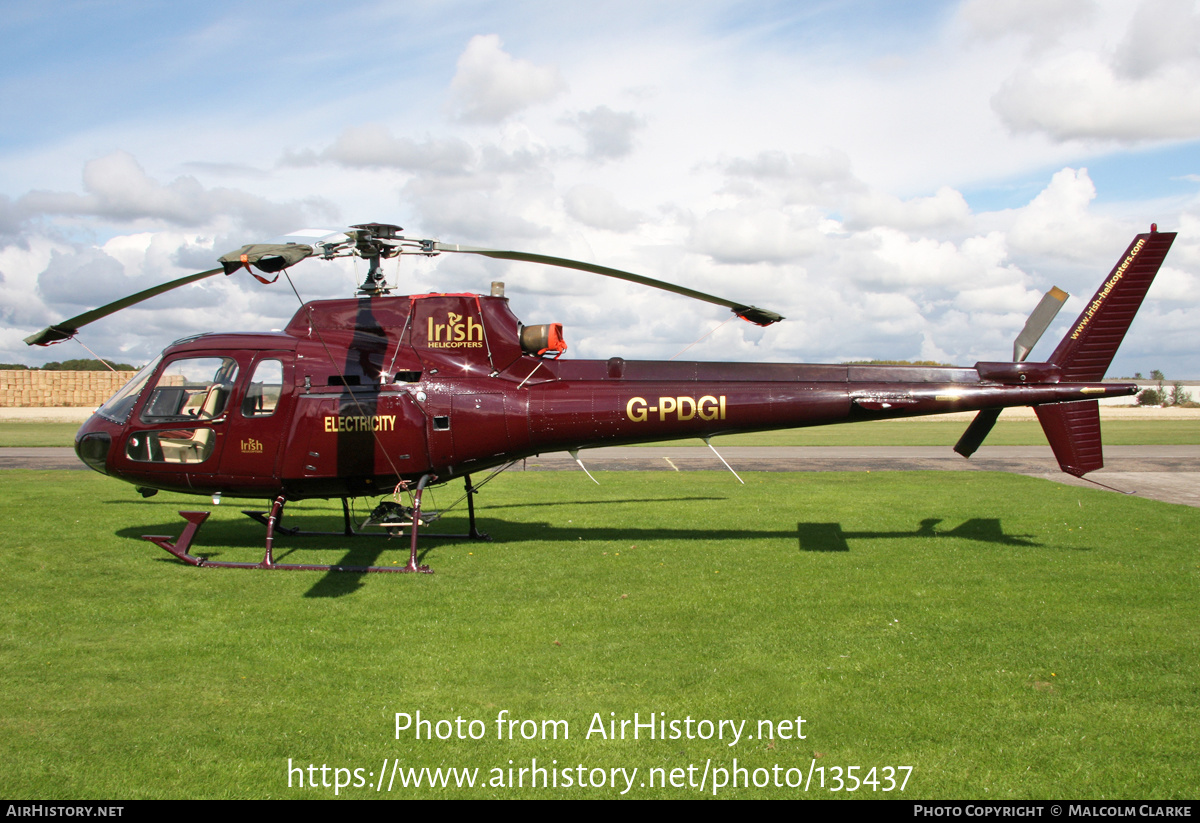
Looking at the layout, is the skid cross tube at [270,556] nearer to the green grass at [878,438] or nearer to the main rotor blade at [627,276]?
the main rotor blade at [627,276]

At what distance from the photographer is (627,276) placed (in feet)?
33.0

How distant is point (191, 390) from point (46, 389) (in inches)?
2654

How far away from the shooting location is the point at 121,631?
26.5ft

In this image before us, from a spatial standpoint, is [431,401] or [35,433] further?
[35,433]

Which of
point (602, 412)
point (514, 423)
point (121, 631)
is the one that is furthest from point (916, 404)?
point (121, 631)

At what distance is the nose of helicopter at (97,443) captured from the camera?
11562mm

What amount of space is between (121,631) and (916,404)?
1025 cm

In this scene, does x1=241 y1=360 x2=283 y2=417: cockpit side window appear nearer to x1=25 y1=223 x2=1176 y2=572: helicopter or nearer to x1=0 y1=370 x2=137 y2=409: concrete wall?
x1=25 y1=223 x2=1176 y2=572: helicopter

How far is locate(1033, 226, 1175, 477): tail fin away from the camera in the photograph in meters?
10.8

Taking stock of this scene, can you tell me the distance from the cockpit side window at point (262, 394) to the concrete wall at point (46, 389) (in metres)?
63.2

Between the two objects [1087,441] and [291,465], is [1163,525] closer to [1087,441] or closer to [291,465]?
[1087,441]

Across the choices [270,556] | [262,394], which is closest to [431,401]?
[262,394]

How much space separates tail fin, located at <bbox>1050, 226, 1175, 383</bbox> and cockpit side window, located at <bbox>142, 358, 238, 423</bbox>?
1218cm

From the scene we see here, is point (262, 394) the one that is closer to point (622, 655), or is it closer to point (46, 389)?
point (622, 655)
